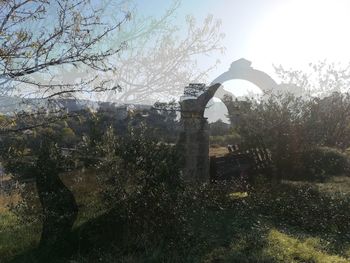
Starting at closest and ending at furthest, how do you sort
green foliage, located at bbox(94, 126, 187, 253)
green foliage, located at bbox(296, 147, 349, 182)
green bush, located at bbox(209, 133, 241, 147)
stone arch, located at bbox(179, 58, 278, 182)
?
green foliage, located at bbox(94, 126, 187, 253) → stone arch, located at bbox(179, 58, 278, 182) → green foliage, located at bbox(296, 147, 349, 182) → green bush, located at bbox(209, 133, 241, 147)

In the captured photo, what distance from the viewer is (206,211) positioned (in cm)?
974

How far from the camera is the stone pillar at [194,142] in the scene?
12508mm

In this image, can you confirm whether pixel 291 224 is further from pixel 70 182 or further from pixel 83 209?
pixel 70 182

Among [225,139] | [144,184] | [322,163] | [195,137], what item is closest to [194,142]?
[195,137]

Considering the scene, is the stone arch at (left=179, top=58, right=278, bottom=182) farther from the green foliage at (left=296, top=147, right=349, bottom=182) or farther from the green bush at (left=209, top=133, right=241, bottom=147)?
the green bush at (left=209, top=133, right=241, bottom=147)

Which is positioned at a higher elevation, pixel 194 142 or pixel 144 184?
pixel 194 142

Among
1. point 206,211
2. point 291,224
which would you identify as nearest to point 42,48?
point 206,211

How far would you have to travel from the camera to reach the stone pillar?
12.5 metres

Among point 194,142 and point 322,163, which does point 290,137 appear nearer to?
point 322,163

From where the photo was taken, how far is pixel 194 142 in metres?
12.5

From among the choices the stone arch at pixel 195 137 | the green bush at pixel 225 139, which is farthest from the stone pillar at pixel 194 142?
the green bush at pixel 225 139

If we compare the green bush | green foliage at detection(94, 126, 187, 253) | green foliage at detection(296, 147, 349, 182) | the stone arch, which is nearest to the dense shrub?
green foliage at detection(296, 147, 349, 182)

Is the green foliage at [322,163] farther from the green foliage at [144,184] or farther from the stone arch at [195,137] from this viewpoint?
the green foliage at [144,184]

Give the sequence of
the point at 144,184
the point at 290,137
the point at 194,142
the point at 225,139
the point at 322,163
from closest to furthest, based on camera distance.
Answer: the point at 144,184 → the point at 194,142 → the point at 290,137 → the point at 322,163 → the point at 225,139
